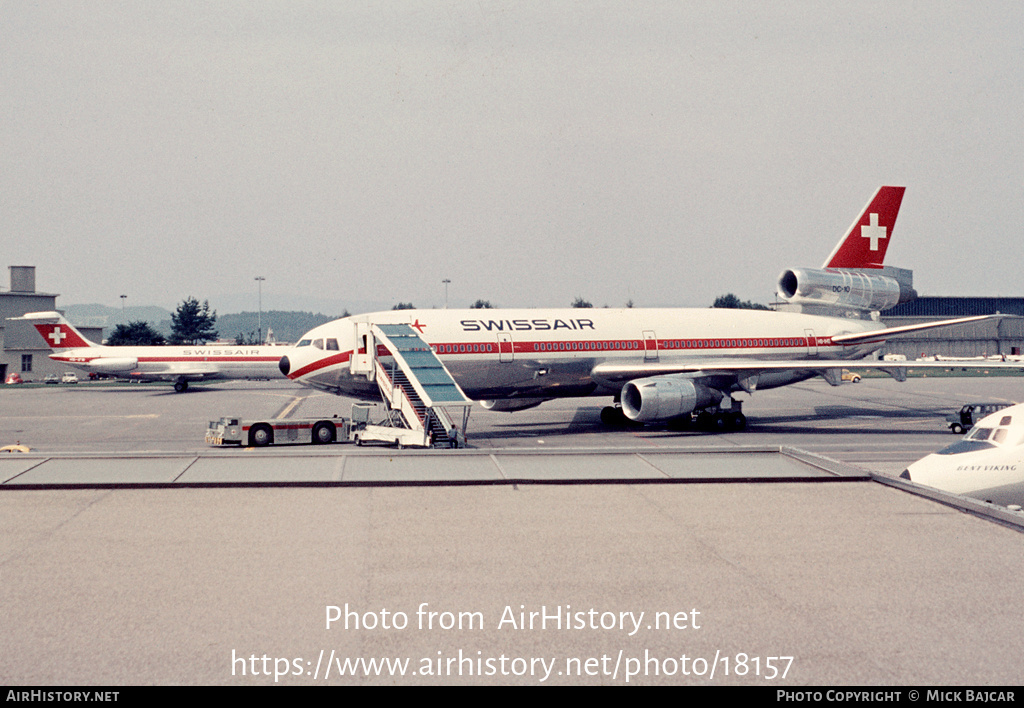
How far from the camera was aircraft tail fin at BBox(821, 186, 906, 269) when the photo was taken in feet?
147

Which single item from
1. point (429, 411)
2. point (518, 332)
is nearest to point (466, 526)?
point (429, 411)

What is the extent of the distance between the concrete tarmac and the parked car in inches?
1002

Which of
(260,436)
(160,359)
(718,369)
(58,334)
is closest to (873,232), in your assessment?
(718,369)

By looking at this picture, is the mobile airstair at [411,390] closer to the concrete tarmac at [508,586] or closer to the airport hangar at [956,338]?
the concrete tarmac at [508,586]

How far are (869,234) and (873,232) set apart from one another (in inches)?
9.7

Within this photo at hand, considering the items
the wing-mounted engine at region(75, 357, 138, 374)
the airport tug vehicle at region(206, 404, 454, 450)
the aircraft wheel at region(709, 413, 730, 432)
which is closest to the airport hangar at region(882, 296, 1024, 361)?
the aircraft wheel at region(709, 413, 730, 432)

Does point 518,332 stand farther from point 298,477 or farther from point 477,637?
point 477,637

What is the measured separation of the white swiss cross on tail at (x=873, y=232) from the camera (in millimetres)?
45031

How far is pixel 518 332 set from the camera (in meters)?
37.2

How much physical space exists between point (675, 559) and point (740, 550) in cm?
105

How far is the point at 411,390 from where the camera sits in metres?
33.4

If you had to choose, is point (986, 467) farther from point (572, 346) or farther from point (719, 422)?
point (572, 346)

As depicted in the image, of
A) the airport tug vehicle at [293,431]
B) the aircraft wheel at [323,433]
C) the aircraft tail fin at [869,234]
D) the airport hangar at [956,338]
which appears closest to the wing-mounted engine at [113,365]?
the airport tug vehicle at [293,431]

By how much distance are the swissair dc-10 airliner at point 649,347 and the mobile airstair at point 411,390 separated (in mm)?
425
